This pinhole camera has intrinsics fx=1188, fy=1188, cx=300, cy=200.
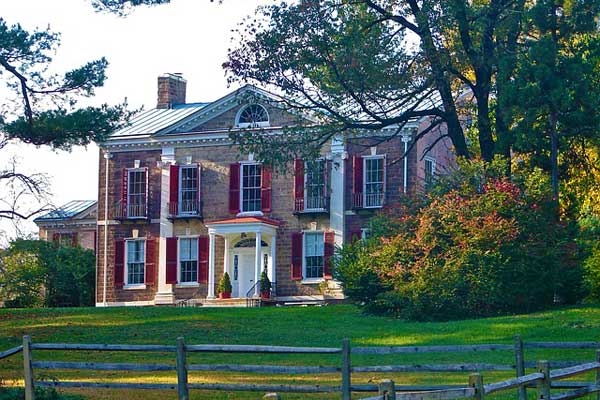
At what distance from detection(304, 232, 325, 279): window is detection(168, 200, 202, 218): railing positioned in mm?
Answer: 4882

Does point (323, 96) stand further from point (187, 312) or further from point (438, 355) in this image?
point (438, 355)

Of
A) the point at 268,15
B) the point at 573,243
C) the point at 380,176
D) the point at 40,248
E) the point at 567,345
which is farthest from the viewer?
the point at 40,248

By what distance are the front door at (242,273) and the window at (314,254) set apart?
2558 millimetres

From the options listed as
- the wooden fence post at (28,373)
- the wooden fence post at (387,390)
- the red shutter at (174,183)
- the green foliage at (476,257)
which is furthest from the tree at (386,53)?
the wooden fence post at (387,390)

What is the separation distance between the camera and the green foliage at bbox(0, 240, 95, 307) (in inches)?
1950

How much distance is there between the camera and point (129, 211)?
5047 centimetres

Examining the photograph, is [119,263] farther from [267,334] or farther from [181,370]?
[181,370]

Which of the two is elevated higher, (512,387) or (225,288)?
Result: (225,288)

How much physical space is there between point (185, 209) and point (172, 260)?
2194 mm

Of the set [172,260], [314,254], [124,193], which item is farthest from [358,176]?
[124,193]

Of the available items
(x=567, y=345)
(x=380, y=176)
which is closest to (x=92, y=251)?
(x=380, y=176)

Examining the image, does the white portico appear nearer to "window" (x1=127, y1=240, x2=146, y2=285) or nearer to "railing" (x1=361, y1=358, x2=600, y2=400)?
"window" (x1=127, y1=240, x2=146, y2=285)

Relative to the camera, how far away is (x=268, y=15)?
1373 inches

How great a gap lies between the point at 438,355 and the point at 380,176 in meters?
21.5
